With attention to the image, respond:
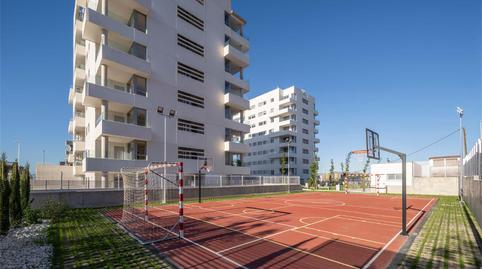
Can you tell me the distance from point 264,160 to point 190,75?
164ft

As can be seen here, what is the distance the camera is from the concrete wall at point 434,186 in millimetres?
33406

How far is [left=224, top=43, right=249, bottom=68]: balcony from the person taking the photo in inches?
1531

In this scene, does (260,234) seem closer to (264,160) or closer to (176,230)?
(176,230)

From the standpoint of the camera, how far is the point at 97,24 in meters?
25.0

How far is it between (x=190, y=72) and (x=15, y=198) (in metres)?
25.0

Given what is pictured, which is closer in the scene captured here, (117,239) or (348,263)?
(348,263)

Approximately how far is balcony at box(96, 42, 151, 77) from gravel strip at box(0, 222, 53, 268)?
60.1ft

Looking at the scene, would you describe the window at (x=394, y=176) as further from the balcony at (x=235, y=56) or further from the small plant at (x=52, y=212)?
the small plant at (x=52, y=212)

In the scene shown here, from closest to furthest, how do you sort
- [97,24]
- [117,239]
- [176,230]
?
[117,239] < [176,230] < [97,24]

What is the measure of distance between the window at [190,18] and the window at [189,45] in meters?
2.52

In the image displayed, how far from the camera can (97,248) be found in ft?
29.3

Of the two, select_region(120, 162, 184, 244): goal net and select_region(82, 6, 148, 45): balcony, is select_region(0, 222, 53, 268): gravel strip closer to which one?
select_region(120, 162, 184, 244): goal net

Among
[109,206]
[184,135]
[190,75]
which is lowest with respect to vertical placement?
[109,206]

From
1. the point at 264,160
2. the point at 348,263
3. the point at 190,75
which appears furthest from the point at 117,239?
the point at 264,160
